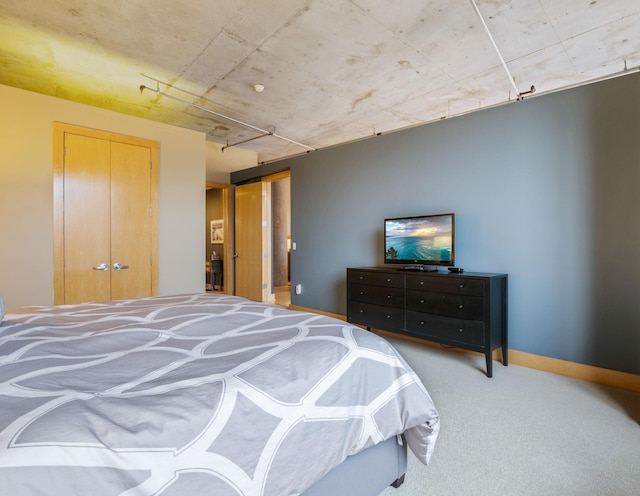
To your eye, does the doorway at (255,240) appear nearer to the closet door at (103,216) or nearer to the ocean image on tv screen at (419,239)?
the closet door at (103,216)

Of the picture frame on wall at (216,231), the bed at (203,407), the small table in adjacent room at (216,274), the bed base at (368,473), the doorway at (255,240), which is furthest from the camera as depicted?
the picture frame on wall at (216,231)

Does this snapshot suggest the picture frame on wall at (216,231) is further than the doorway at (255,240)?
Yes

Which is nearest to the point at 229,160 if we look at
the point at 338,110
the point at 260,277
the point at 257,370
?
the point at 260,277

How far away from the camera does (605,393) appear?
2578 mm

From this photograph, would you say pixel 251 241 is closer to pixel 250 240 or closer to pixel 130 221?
pixel 250 240

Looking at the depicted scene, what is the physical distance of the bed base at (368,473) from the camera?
117 centimetres

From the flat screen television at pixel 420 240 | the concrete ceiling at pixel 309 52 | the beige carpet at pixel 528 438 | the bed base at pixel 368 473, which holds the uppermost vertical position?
the concrete ceiling at pixel 309 52

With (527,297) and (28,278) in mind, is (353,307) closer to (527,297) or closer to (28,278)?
(527,297)

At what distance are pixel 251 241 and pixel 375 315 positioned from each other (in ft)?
10.9

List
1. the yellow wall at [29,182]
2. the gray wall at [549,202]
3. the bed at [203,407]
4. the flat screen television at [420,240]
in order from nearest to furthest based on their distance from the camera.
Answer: the bed at [203,407]
the gray wall at [549,202]
the yellow wall at [29,182]
the flat screen television at [420,240]

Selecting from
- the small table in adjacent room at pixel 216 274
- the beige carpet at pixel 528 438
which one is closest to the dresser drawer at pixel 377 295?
the beige carpet at pixel 528 438

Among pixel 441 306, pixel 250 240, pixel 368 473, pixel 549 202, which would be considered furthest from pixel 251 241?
pixel 368 473

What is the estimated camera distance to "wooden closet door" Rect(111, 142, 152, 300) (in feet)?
13.2

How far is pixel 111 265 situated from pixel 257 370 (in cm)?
375
